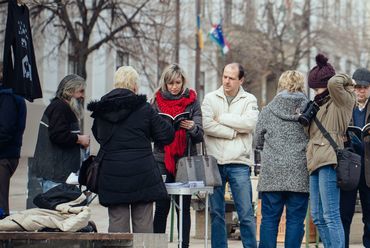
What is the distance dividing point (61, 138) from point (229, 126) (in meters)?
1.70

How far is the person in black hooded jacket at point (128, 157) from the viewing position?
770cm

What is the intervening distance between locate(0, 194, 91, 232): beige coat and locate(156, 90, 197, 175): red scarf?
198cm

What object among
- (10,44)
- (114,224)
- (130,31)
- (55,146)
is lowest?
(114,224)

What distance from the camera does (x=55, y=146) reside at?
9.43 m

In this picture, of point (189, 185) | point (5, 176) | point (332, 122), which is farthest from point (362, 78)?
point (5, 176)

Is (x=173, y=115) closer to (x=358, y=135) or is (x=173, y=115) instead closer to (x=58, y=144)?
(x=58, y=144)

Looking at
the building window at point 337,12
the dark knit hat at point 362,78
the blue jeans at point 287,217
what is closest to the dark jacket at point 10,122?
the blue jeans at point 287,217

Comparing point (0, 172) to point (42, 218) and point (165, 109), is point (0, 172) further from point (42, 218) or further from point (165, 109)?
point (42, 218)

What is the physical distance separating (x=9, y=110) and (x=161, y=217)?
6.16ft

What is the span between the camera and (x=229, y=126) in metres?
9.02

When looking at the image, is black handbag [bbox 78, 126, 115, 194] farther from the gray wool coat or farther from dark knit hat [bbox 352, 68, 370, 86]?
dark knit hat [bbox 352, 68, 370, 86]

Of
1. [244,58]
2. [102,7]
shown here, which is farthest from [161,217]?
[244,58]

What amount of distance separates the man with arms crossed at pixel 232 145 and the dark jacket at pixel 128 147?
1.23 metres

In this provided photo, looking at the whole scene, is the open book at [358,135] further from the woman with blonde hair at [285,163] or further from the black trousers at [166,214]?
the black trousers at [166,214]
